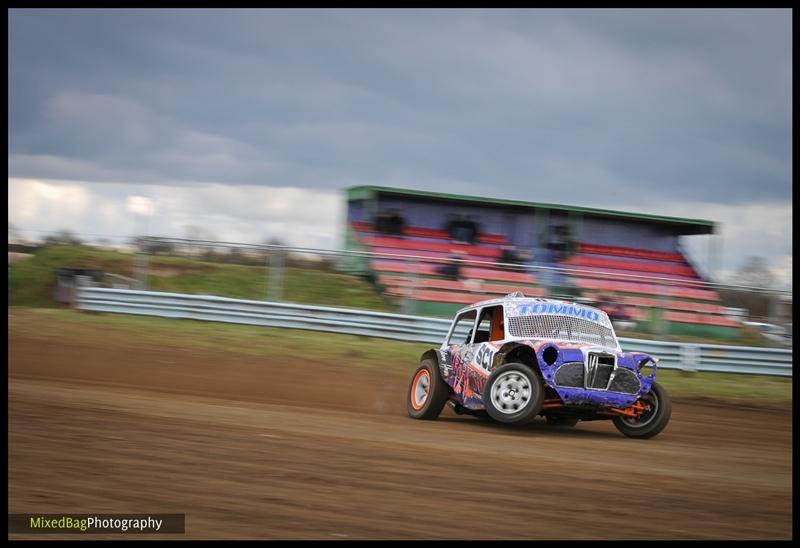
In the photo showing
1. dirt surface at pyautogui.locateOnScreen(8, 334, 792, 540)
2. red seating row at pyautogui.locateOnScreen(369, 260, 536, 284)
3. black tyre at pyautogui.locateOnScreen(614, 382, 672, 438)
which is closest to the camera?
dirt surface at pyautogui.locateOnScreen(8, 334, 792, 540)

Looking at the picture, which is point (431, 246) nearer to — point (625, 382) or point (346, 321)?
point (346, 321)

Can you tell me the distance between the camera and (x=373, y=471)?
6824 millimetres

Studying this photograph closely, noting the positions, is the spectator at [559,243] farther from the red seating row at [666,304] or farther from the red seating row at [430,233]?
the red seating row at [666,304]

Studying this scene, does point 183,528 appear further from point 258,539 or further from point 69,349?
point 69,349

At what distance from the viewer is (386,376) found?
16531mm

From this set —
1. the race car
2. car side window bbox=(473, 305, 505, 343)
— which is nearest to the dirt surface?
the race car

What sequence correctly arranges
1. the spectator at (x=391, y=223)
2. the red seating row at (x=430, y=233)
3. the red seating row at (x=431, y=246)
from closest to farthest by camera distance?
the red seating row at (x=431, y=246) < the red seating row at (x=430, y=233) < the spectator at (x=391, y=223)

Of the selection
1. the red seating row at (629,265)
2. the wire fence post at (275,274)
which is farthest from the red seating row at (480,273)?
the red seating row at (629,265)

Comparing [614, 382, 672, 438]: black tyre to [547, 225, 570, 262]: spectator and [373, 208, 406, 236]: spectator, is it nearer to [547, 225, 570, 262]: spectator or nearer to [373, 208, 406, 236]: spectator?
[373, 208, 406, 236]: spectator

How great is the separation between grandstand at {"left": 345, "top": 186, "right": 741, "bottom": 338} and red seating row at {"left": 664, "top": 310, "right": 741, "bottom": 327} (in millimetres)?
24

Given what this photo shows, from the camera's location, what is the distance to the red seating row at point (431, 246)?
25.1m

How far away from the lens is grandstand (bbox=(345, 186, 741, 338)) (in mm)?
20359

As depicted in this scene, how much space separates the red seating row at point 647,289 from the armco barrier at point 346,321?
1597 mm
